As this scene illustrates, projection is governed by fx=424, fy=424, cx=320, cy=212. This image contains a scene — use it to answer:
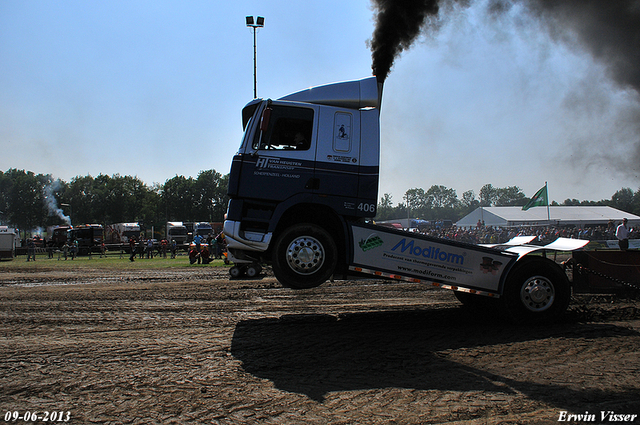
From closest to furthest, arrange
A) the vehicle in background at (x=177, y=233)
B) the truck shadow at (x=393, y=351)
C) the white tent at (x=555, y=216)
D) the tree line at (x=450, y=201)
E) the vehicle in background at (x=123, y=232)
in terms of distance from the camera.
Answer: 1. the truck shadow at (x=393, y=351)
2. the white tent at (x=555, y=216)
3. the vehicle in background at (x=123, y=232)
4. the vehicle in background at (x=177, y=233)
5. the tree line at (x=450, y=201)

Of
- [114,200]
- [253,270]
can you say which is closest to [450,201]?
[114,200]

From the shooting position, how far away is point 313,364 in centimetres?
492

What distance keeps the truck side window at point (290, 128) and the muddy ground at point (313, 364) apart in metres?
2.83

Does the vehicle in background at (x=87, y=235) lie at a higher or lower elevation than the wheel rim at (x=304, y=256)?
lower

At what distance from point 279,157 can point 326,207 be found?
103cm

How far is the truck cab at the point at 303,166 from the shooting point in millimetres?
6266

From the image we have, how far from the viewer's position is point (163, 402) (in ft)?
12.6

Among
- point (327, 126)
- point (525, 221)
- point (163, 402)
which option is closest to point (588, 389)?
point (163, 402)

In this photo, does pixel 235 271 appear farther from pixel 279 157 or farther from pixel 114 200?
pixel 114 200

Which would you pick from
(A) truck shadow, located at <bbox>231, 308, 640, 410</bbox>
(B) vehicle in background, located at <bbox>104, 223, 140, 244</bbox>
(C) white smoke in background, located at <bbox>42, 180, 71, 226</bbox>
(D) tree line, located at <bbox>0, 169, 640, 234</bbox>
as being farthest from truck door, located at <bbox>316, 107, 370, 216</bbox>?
(C) white smoke in background, located at <bbox>42, 180, 71, 226</bbox>

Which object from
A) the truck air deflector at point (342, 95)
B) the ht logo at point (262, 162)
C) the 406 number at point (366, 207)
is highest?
the truck air deflector at point (342, 95)

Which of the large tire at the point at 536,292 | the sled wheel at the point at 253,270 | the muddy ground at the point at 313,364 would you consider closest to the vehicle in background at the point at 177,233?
the sled wheel at the point at 253,270

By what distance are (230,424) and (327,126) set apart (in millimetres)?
4306

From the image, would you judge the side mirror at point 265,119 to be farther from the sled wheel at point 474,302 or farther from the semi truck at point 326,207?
the sled wheel at point 474,302
